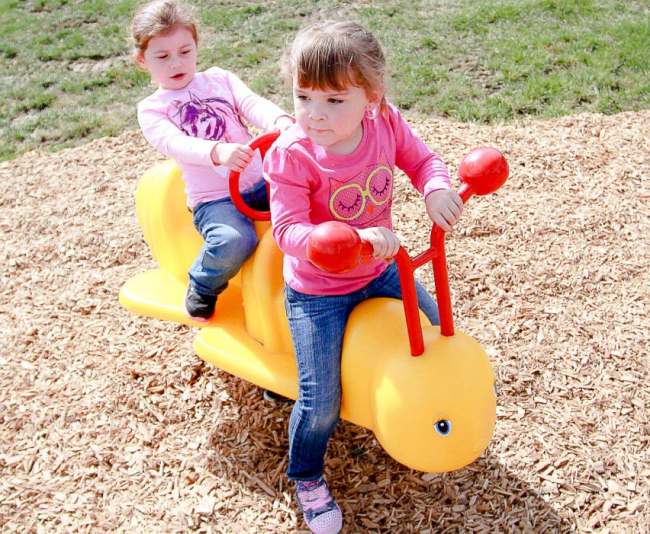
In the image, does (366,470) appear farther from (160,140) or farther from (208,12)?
(208,12)

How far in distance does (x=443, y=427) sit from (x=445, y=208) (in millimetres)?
643

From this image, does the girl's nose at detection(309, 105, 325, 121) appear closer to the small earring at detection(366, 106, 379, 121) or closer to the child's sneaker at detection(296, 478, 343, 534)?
the small earring at detection(366, 106, 379, 121)

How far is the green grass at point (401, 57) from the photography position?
5652 mm

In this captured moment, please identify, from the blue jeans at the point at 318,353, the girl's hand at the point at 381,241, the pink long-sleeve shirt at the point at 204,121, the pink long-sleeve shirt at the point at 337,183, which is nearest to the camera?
the girl's hand at the point at 381,241

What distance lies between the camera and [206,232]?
111 inches

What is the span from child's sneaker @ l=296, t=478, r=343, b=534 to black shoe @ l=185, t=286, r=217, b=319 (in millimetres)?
721

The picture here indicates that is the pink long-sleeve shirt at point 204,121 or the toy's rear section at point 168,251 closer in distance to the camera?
the pink long-sleeve shirt at point 204,121

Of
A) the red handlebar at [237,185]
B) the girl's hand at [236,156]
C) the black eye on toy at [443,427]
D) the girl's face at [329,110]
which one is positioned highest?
the girl's face at [329,110]

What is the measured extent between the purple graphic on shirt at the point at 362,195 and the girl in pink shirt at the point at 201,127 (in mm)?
541

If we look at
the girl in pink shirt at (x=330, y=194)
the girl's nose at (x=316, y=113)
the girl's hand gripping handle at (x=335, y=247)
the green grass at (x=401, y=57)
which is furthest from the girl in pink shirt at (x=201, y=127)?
the green grass at (x=401, y=57)

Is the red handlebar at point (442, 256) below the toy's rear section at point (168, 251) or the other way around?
the other way around

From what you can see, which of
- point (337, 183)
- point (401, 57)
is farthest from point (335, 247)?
point (401, 57)

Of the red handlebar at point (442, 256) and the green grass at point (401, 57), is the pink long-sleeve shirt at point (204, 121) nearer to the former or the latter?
the red handlebar at point (442, 256)

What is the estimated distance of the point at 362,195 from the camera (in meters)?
2.32
